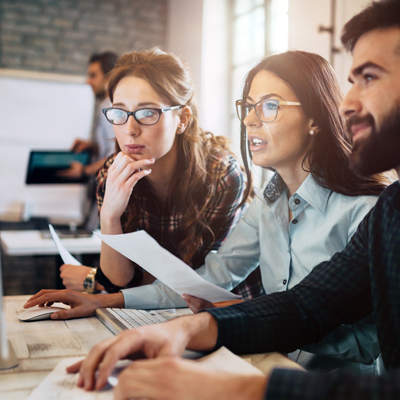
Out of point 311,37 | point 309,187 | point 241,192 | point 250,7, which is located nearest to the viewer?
point 309,187

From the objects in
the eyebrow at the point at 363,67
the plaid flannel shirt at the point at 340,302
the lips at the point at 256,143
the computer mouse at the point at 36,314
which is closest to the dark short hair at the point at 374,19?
the eyebrow at the point at 363,67

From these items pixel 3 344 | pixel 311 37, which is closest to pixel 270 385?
pixel 3 344

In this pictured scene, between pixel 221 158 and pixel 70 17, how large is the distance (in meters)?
3.29

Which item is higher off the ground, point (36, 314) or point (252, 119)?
point (252, 119)

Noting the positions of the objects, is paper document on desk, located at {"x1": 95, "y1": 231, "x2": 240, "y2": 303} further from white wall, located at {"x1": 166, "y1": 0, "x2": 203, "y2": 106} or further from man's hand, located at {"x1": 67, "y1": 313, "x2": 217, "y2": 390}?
white wall, located at {"x1": 166, "y1": 0, "x2": 203, "y2": 106}

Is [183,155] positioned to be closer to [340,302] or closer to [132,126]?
[132,126]

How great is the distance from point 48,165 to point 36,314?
6.94 ft

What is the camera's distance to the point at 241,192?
1480 mm

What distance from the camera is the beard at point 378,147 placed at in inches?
27.4

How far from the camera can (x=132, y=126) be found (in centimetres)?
132

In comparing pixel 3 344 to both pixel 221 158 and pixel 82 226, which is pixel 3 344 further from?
pixel 82 226

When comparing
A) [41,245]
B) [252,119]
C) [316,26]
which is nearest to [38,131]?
[41,245]

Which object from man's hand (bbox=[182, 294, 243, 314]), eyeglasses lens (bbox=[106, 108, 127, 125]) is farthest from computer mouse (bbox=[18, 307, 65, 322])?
eyeglasses lens (bbox=[106, 108, 127, 125])

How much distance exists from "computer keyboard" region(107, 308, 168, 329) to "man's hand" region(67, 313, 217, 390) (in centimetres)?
18
